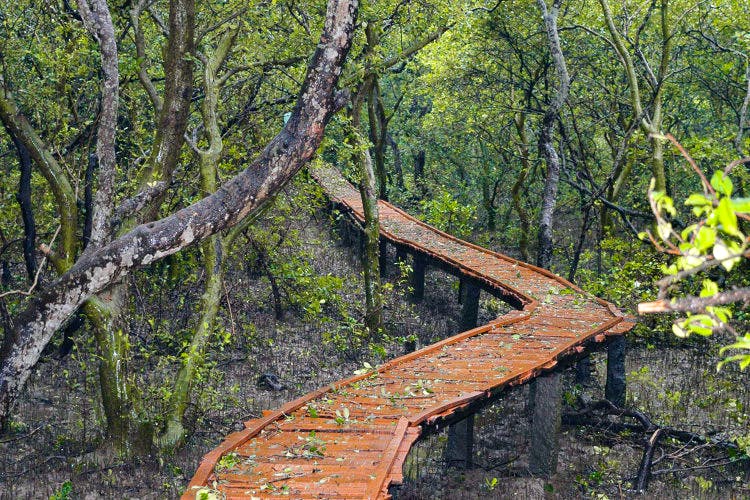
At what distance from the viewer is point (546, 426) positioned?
9.93 metres

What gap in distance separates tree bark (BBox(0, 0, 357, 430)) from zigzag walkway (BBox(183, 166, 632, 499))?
177 centimetres

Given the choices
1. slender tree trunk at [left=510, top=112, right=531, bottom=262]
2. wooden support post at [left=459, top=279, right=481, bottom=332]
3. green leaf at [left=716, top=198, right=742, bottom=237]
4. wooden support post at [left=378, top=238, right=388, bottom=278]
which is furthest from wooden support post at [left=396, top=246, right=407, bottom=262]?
green leaf at [left=716, top=198, right=742, bottom=237]

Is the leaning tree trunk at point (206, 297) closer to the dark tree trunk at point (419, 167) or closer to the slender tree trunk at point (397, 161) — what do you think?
the dark tree trunk at point (419, 167)

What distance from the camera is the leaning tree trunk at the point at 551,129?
12.4 meters

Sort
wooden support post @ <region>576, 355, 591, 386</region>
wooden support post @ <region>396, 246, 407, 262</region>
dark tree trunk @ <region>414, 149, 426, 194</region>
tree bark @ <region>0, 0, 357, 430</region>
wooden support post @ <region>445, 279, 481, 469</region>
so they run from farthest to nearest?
dark tree trunk @ <region>414, 149, 426, 194</region>, wooden support post @ <region>396, 246, 407, 262</region>, wooden support post @ <region>576, 355, 591, 386</region>, wooden support post @ <region>445, 279, 481, 469</region>, tree bark @ <region>0, 0, 357, 430</region>

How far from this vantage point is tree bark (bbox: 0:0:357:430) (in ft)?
21.1

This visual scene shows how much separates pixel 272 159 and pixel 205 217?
2.51ft

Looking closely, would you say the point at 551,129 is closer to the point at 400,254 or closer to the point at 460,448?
the point at 460,448

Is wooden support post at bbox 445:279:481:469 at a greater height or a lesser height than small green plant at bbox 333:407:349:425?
lesser

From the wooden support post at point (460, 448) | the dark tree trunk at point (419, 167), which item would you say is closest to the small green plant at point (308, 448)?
the wooden support post at point (460, 448)

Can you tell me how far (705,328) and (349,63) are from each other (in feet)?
21.0

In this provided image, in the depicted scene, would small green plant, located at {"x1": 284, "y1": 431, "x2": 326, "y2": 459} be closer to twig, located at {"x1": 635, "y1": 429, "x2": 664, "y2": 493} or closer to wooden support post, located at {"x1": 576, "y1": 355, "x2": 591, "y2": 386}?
twig, located at {"x1": 635, "y1": 429, "x2": 664, "y2": 493}

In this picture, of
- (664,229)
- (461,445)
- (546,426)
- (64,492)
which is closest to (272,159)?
(64,492)

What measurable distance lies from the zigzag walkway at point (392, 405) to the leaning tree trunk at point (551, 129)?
1171 mm
